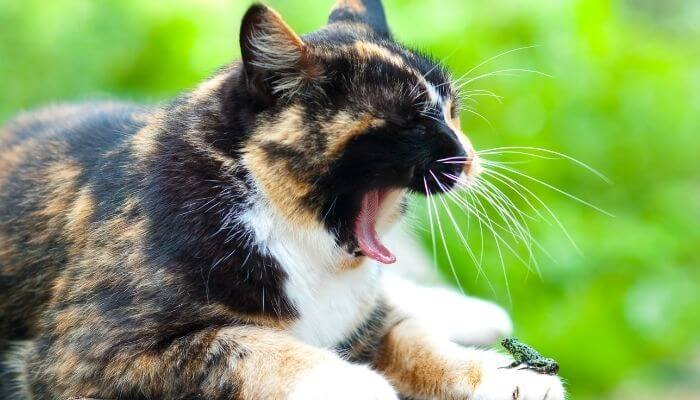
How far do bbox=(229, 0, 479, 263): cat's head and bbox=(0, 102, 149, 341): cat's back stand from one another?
0.50m

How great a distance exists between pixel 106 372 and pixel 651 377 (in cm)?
420

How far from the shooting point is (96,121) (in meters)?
3.28

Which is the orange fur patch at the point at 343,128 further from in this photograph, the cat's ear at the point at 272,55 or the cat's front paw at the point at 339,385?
the cat's front paw at the point at 339,385

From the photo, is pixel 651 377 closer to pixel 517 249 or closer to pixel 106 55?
pixel 517 249

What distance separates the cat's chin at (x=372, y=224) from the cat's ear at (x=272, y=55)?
1.13 feet

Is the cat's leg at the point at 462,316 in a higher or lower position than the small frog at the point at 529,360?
higher

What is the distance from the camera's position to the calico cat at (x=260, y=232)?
2.40 m

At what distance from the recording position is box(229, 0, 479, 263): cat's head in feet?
7.89

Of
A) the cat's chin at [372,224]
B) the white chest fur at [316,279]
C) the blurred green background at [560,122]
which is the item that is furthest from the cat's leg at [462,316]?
the blurred green background at [560,122]

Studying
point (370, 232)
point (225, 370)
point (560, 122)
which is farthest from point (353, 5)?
point (560, 122)

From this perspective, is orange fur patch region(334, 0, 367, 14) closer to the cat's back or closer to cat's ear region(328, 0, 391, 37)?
cat's ear region(328, 0, 391, 37)

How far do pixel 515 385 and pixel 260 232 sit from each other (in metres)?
0.79

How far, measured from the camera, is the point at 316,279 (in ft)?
8.57

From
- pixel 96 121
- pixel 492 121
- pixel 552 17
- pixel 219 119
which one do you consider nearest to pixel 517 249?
pixel 492 121
